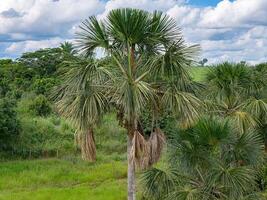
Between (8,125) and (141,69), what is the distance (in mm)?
16632

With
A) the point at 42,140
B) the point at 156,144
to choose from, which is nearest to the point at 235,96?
the point at 156,144

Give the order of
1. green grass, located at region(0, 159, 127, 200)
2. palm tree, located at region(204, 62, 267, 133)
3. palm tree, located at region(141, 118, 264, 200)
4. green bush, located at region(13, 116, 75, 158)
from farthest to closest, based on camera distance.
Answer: green bush, located at region(13, 116, 75, 158), green grass, located at region(0, 159, 127, 200), palm tree, located at region(204, 62, 267, 133), palm tree, located at region(141, 118, 264, 200)

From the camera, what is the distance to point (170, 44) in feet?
41.0

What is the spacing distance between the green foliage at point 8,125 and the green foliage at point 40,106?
647cm

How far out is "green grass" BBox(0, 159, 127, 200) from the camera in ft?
63.4

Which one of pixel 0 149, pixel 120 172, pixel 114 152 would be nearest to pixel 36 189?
pixel 120 172

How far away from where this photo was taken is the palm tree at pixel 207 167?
11.7 metres

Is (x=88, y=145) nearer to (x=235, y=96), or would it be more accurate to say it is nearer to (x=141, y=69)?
(x=141, y=69)

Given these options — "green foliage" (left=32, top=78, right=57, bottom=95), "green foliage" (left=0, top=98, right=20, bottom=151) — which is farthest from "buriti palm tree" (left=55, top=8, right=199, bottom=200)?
"green foliage" (left=32, top=78, right=57, bottom=95)

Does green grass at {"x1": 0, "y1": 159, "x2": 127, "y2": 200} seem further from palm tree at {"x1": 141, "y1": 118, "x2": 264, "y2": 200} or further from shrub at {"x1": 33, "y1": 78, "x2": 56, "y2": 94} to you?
shrub at {"x1": 33, "y1": 78, "x2": 56, "y2": 94}

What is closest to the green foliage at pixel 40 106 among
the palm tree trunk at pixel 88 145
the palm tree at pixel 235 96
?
the palm tree at pixel 235 96

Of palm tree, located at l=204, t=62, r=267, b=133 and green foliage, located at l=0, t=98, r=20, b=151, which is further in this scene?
green foliage, located at l=0, t=98, r=20, b=151

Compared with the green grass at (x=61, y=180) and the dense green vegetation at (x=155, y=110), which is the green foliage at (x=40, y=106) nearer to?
the green grass at (x=61, y=180)

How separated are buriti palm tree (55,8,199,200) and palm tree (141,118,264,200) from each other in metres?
0.42
